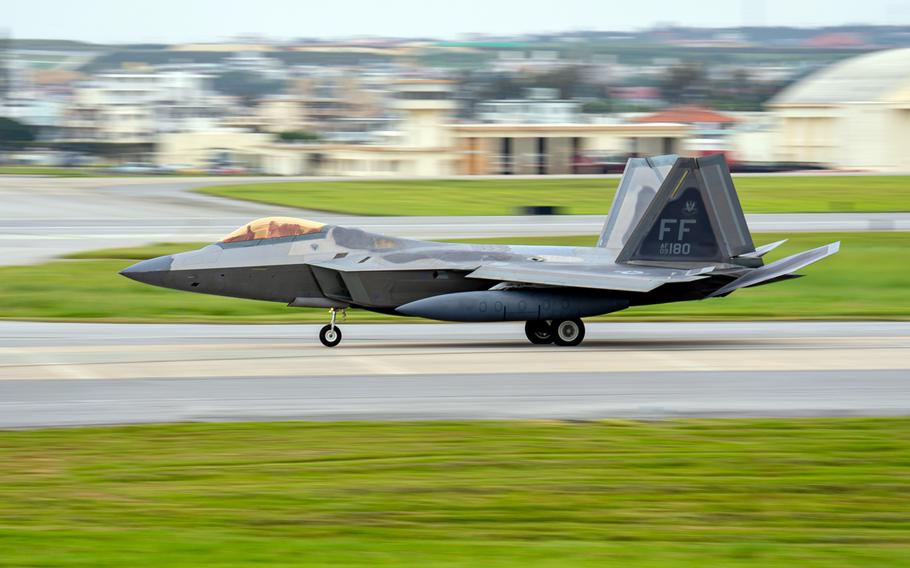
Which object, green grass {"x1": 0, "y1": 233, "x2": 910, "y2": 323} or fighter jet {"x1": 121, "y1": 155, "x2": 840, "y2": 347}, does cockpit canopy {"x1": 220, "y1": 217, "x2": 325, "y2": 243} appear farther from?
green grass {"x1": 0, "y1": 233, "x2": 910, "y2": 323}

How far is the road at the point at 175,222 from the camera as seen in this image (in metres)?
47.5

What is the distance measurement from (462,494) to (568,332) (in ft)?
36.9

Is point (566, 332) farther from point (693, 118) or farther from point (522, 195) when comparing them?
point (693, 118)

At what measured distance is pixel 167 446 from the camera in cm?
1303

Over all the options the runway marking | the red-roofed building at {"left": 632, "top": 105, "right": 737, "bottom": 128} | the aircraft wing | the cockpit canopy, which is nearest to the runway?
the runway marking

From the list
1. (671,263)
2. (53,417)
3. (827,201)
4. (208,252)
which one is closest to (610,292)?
(671,263)

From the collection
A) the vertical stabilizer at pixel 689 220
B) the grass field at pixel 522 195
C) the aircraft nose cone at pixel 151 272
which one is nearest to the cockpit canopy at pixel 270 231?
the aircraft nose cone at pixel 151 272

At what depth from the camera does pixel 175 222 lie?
56562 mm

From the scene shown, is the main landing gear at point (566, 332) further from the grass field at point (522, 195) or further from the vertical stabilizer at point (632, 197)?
the grass field at point (522, 195)

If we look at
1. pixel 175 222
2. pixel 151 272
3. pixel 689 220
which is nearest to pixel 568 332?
pixel 689 220

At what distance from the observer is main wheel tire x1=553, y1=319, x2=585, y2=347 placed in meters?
21.8

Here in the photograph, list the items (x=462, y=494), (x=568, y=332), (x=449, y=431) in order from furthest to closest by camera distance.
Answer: (x=568, y=332) < (x=449, y=431) < (x=462, y=494)

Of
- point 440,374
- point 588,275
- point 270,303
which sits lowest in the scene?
point 440,374

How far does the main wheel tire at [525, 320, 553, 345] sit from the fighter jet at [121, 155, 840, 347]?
0.02 metres
